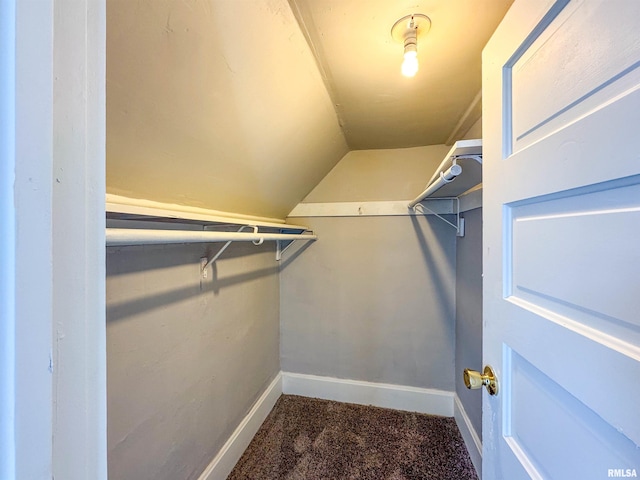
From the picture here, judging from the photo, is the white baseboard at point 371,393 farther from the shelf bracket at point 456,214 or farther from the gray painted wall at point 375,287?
the shelf bracket at point 456,214

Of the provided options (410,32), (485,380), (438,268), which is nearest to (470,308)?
(438,268)

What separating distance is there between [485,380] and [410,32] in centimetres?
112

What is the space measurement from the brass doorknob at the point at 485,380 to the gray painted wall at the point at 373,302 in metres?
1.37

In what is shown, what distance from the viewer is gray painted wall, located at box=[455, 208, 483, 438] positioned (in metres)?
1.53

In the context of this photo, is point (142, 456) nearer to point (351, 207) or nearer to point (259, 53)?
point (259, 53)

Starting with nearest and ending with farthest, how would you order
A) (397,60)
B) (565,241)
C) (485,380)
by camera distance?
(565,241) → (485,380) → (397,60)

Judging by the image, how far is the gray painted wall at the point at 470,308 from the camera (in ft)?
5.01

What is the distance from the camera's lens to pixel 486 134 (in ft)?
2.56

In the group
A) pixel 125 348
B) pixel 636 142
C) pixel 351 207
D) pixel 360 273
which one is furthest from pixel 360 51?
pixel 360 273

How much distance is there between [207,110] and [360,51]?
0.63 metres

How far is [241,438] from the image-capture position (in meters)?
1.64

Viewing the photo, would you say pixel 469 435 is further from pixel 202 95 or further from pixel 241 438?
pixel 202 95

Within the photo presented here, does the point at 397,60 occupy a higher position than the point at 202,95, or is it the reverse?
the point at 397,60

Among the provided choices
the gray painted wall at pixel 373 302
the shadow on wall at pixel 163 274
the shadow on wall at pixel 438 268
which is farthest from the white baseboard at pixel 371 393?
the shadow on wall at pixel 163 274
